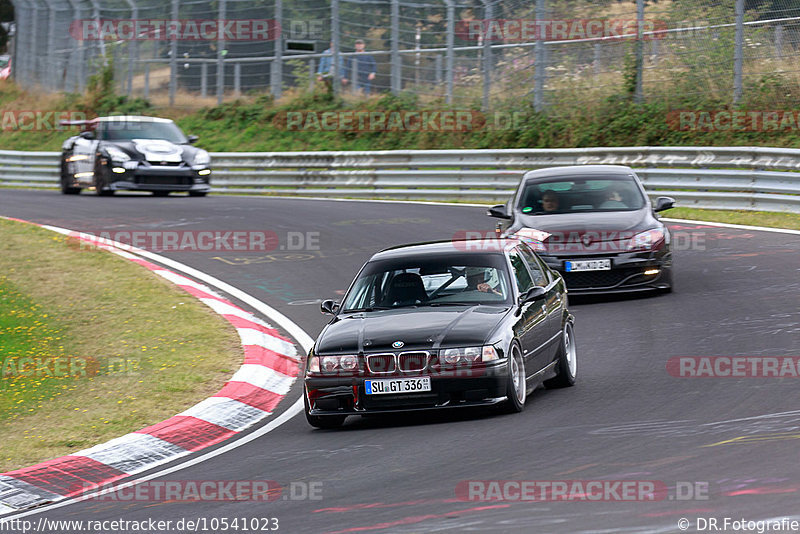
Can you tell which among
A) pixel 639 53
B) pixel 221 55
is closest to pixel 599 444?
pixel 639 53

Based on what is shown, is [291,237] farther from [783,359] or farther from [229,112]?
[229,112]

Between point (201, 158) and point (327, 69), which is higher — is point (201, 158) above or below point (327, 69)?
below

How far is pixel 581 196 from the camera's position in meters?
14.7

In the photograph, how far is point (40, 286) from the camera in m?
14.6

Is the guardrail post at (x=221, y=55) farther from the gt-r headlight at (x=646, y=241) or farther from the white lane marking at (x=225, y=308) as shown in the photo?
the gt-r headlight at (x=646, y=241)

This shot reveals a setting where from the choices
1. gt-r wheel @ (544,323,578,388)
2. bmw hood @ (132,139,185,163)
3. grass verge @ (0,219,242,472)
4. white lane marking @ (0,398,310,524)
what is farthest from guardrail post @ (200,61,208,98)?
gt-r wheel @ (544,323,578,388)

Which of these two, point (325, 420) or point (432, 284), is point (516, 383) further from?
point (325, 420)

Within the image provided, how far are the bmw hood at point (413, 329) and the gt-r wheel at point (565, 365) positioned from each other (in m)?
0.91

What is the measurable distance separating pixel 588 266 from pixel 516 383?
16.9 ft

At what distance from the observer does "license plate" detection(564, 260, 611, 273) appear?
44.5 ft

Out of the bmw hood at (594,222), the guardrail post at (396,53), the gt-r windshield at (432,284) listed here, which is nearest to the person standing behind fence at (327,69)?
the guardrail post at (396,53)

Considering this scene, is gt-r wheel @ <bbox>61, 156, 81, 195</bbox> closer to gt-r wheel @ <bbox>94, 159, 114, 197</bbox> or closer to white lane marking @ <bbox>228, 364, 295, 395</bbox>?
gt-r wheel @ <bbox>94, 159, 114, 197</bbox>

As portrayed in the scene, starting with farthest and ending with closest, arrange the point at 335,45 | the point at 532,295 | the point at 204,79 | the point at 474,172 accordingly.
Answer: the point at 204,79
the point at 335,45
the point at 474,172
the point at 532,295

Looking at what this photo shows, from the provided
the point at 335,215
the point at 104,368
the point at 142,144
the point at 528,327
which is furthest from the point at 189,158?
the point at 528,327
